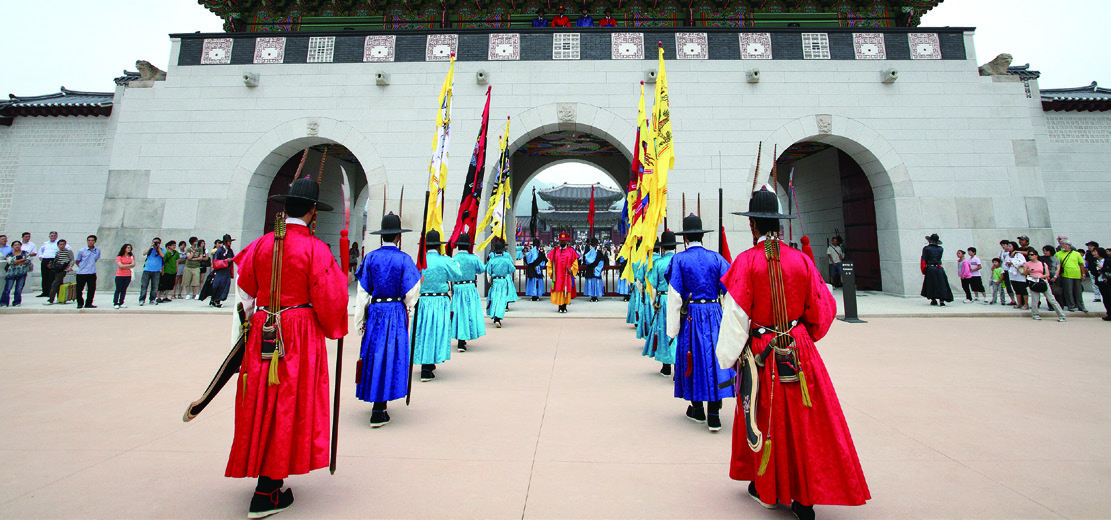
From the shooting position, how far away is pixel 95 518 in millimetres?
1955

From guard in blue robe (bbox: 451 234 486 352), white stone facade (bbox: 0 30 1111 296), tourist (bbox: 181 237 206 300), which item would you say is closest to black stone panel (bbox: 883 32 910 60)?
white stone facade (bbox: 0 30 1111 296)

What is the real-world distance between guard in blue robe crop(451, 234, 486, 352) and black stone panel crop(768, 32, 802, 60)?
923cm

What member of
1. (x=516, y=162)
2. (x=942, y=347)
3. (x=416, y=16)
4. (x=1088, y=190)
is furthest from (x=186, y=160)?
(x=1088, y=190)

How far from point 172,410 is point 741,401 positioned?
13.3 ft

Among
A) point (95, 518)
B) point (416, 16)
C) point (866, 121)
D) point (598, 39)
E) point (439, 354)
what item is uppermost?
point (416, 16)

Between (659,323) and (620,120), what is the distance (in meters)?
7.49

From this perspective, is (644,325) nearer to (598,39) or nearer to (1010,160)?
(598,39)

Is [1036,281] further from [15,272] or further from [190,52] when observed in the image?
[15,272]

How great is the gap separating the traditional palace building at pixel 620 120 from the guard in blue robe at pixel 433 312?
6.17m

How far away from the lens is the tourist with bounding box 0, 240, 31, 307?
348 inches

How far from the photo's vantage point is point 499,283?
821 cm

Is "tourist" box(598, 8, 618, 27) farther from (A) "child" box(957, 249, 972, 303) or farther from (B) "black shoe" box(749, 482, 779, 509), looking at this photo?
(B) "black shoe" box(749, 482, 779, 509)

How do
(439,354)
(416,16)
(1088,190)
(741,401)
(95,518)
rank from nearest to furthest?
(95,518) < (741,401) < (439,354) < (1088,190) < (416,16)

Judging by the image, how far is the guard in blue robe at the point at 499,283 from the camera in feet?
26.1
